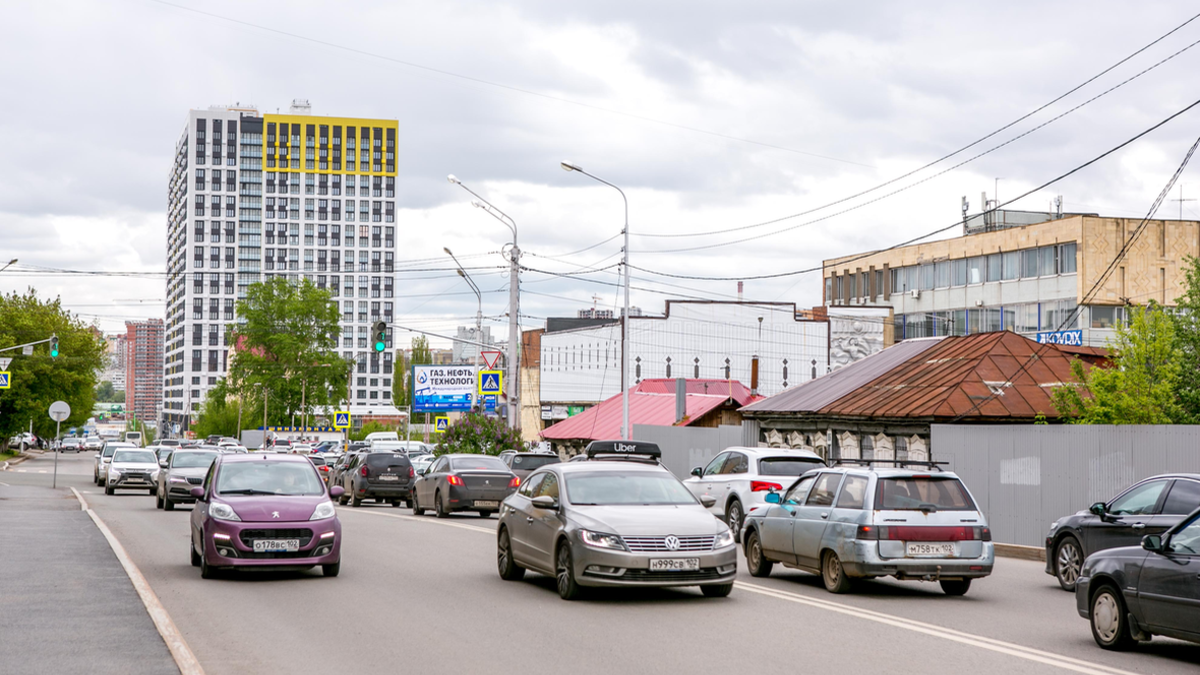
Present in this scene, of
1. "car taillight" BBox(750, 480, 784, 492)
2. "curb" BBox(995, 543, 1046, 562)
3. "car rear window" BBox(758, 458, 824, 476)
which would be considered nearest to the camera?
"car taillight" BBox(750, 480, 784, 492)

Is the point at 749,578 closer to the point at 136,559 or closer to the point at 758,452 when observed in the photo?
the point at 758,452

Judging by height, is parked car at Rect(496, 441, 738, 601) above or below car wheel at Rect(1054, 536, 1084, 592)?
above

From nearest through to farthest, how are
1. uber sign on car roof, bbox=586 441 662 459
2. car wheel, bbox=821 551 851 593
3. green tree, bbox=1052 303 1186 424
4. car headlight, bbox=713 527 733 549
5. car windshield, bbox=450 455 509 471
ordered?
car headlight, bbox=713 527 733 549
car wheel, bbox=821 551 851 593
green tree, bbox=1052 303 1186 424
car windshield, bbox=450 455 509 471
uber sign on car roof, bbox=586 441 662 459

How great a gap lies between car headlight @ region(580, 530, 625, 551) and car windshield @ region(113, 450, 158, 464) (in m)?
34.2

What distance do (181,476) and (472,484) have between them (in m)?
7.79

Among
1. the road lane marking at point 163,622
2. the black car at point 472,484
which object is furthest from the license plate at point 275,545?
the black car at point 472,484

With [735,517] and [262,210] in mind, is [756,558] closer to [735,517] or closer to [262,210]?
→ [735,517]

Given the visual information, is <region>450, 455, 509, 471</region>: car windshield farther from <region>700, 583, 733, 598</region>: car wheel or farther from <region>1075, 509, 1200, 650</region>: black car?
<region>1075, 509, 1200, 650</region>: black car

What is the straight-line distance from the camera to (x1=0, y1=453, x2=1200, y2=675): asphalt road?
30.4ft

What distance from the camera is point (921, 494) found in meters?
14.0

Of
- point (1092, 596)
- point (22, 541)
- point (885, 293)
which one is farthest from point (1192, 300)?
point (885, 293)

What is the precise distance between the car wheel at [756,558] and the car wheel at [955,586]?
247 cm

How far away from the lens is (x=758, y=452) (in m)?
22.5

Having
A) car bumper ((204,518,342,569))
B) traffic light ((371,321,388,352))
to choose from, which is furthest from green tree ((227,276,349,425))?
car bumper ((204,518,342,569))
